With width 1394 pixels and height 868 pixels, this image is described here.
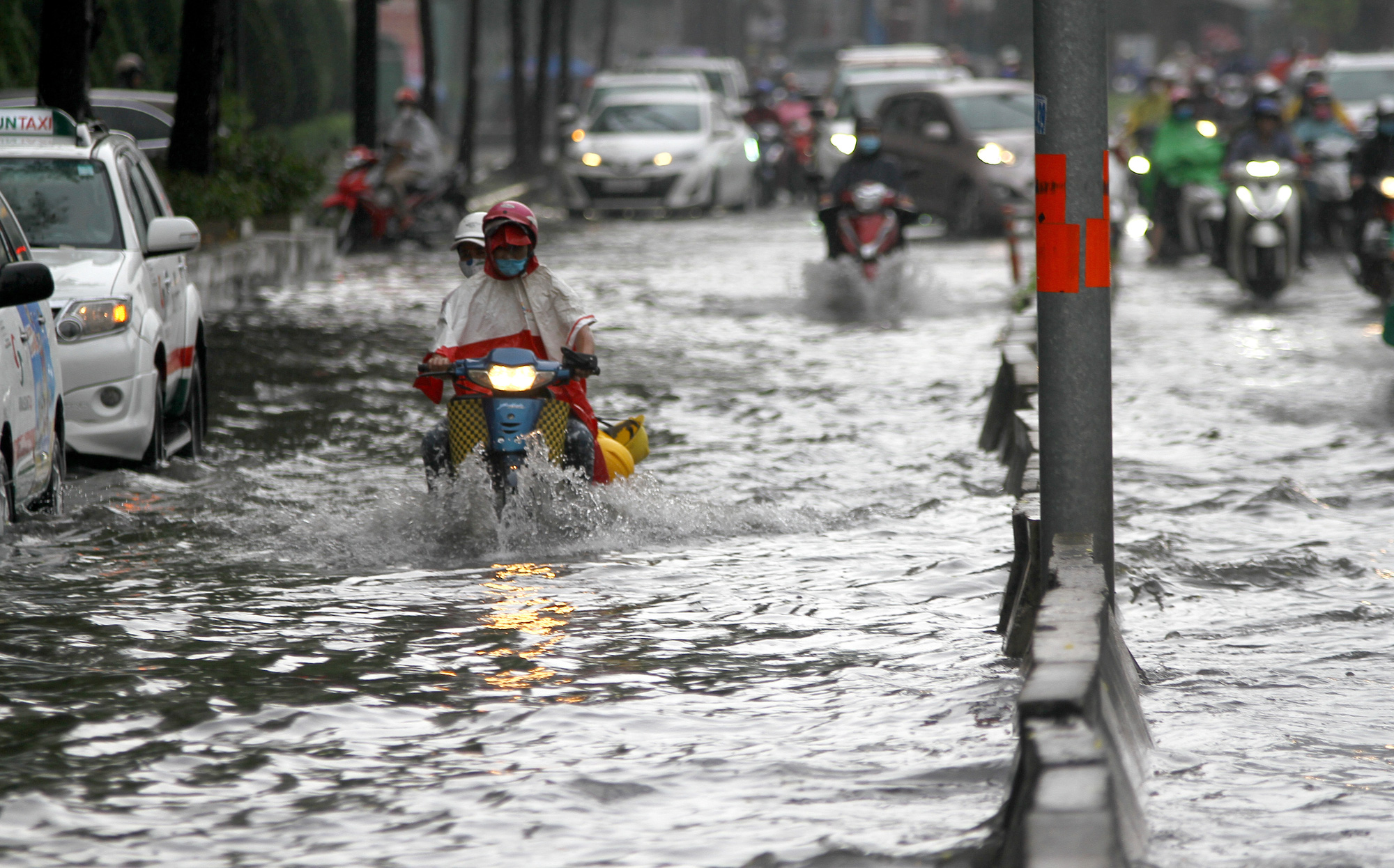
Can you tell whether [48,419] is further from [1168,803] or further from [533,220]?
[1168,803]

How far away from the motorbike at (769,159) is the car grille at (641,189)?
12.4 ft

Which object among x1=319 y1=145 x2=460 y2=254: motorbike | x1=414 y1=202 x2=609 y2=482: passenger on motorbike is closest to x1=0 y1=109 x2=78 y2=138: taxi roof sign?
x1=414 y1=202 x2=609 y2=482: passenger on motorbike

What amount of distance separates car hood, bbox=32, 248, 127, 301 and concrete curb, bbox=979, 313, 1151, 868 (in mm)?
4499

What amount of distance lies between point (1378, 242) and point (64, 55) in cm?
934

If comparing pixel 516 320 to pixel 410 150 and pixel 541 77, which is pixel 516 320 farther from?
pixel 541 77

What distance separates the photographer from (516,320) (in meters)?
8.66

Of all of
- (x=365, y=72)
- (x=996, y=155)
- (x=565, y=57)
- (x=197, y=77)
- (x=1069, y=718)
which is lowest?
(x=1069, y=718)

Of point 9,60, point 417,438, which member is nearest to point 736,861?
point 417,438

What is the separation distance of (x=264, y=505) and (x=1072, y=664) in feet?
16.9

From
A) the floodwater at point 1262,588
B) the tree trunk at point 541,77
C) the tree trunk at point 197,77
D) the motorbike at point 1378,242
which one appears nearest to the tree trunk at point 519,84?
the tree trunk at point 541,77

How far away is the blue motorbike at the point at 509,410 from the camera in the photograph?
8.26m

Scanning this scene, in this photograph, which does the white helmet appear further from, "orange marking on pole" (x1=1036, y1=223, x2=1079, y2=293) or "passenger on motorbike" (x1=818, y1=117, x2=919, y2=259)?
"passenger on motorbike" (x1=818, y1=117, x2=919, y2=259)

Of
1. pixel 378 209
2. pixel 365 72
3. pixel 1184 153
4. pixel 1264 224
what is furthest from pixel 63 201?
pixel 365 72

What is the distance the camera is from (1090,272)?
6.04 m
